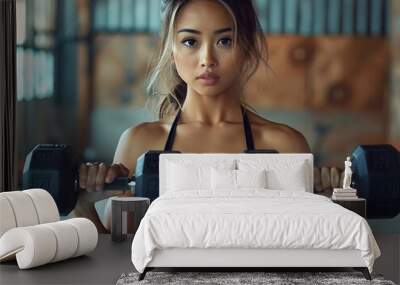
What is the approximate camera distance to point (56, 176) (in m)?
8.30

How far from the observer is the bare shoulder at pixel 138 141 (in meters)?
8.30

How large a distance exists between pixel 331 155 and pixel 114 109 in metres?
2.32

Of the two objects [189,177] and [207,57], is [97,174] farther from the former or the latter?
[207,57]

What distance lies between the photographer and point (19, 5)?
8.33 m

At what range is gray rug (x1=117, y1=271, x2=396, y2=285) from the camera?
577 cm

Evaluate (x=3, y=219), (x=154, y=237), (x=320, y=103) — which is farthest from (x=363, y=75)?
(x=3, y=219)

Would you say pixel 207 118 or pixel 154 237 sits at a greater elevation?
pixel 207 118

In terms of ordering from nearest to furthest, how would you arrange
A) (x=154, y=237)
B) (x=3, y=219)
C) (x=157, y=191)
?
(x=154, y=237) < (x=3, y=219) < (x=157, y=191)

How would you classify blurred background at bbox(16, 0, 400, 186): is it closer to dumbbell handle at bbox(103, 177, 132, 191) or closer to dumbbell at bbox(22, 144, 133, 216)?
dumbbell at bbox(22, 144, 133, 216)

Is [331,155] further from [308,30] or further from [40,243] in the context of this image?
[40,243]

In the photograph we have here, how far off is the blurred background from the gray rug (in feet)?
8.03

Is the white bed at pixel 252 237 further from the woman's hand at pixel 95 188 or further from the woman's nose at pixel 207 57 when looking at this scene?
the woman's nose at pixel 207 57

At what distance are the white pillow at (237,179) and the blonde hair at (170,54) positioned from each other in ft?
3.41

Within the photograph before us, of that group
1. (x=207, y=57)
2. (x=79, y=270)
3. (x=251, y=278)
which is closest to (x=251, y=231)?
(x=251, y=278)
